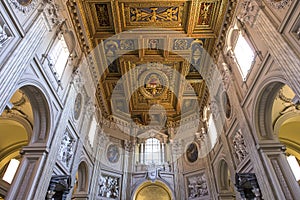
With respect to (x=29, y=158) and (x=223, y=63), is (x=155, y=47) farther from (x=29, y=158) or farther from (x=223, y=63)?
(x=29, y=158)

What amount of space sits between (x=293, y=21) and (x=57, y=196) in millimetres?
10858

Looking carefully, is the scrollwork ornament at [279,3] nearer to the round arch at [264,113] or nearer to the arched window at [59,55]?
the round arch at [264,113]

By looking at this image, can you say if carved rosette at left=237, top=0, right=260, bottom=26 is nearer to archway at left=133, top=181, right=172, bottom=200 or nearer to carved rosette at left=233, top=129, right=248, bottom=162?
carved rosette at left=233, top=129, right=248, bottom=162

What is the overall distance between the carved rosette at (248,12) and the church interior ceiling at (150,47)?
4.16 ft

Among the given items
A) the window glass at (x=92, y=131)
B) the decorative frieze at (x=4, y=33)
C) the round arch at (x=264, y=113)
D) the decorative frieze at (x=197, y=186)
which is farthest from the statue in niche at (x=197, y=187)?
the decorative frieze at (x=4, y=33)

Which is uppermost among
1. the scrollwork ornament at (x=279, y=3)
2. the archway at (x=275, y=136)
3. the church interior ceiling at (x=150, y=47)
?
the church interior ceiling at (x=150, y=47)

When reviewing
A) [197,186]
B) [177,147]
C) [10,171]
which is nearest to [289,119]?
[197,186]

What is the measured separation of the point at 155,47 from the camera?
45.4ft

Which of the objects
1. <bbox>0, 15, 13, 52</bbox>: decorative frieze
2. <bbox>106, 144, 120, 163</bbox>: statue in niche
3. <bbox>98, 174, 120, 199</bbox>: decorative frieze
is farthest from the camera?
<bbox>106, 144, 120, 163</bbox>: statue in niche

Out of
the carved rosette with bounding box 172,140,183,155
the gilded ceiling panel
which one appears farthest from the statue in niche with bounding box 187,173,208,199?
the gilded ceiling panel

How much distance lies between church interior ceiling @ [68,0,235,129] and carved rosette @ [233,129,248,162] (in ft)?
17.3

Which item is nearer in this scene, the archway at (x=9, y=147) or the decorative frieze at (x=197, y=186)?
the archway at (x=9, y=147)

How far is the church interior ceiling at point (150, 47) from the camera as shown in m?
11.4

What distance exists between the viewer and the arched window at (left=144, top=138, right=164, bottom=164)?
17.6 m
